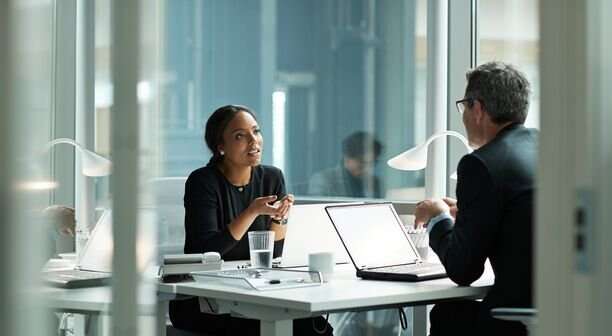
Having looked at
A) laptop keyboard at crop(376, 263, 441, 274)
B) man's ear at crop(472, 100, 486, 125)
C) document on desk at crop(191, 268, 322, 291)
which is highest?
man's ear at crop(472, 100, 486, 125)

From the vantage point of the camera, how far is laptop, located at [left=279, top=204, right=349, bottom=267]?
355 cm

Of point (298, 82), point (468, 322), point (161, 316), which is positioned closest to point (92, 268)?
point (161, 316)

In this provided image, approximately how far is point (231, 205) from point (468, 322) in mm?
1255

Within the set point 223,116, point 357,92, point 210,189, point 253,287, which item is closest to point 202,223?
point 210,189

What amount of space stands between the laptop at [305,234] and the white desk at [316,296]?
0.29 metres

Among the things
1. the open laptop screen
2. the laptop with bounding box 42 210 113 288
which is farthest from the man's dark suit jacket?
the laptop with bounding box 42 210 113 288

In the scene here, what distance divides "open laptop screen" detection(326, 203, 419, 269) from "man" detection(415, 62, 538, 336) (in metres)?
0.27

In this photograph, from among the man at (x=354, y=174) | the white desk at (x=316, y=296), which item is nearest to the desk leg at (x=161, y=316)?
the white desk at (x=316, y=296)

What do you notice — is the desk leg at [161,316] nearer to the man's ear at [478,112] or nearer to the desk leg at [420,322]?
the desk leg at [420,322]

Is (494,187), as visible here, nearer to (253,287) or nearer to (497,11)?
(253,287)

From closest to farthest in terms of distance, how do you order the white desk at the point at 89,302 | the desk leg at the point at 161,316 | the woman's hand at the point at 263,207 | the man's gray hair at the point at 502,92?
1. the white desk at the point at 89,302
2. the man's gray hair at the point at 502,92
3. the desk leg at the point at 161,316
4. the woman's hand at the point at 263,207

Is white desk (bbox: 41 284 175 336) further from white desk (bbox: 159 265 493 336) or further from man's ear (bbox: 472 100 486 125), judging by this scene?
man's ear (bbox: 472 100 486 125)

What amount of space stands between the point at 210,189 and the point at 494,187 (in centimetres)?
139

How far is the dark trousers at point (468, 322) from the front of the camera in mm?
3102
